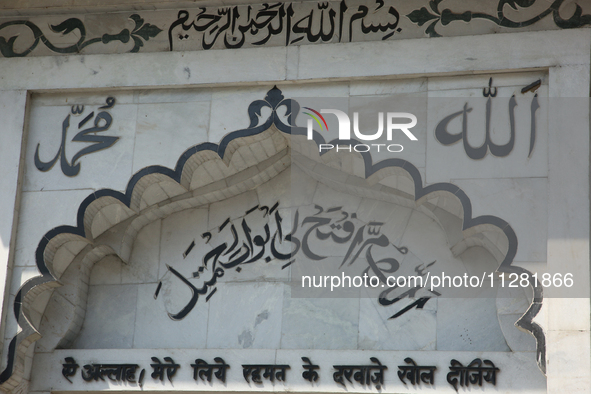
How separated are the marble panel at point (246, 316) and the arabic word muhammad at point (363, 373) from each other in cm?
44

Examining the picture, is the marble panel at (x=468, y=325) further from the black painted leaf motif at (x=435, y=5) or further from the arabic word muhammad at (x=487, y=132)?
the black painted leaf motif at (x=435, y=5)

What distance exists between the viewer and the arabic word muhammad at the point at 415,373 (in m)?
3.92

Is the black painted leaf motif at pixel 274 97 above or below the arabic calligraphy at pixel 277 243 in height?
above

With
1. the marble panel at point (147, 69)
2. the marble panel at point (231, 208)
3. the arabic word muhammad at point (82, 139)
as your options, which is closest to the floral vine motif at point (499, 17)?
the marble panel at point (147, 69)

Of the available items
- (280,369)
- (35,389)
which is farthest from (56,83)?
(280,369)

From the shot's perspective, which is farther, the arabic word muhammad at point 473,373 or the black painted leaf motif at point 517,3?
the black painted leaf motif at point 517,3

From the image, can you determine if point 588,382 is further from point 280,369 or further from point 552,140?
point 280,369

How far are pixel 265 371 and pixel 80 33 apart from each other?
85.2 inches

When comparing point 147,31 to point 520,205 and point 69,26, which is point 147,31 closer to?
point 69,26

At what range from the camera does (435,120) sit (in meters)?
4.03

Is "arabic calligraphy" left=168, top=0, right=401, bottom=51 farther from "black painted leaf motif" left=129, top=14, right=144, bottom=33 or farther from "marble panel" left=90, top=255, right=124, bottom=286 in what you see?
"marble panel" left=90, top=255, right=124, bottom=286

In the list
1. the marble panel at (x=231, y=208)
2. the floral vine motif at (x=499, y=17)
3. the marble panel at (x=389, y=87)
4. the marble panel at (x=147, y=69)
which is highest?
the floral vine motif at (x=499, y=17)

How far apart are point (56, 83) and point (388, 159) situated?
75.1 inches

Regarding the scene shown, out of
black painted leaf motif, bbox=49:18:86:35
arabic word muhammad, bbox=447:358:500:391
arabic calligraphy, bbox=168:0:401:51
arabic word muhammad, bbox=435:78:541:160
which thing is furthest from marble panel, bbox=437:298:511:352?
black painted leaf motif, bbox=49:18:86:35
